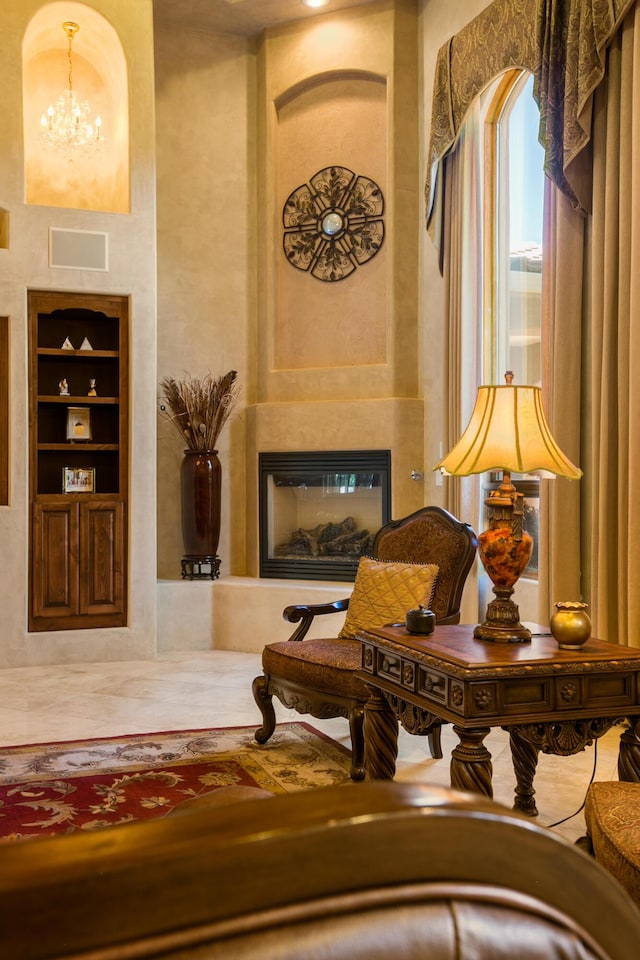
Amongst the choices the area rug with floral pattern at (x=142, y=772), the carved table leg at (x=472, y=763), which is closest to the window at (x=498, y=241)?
the area rug with floral pattern at (x=142, y=772)

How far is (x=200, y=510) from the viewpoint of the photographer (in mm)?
6328

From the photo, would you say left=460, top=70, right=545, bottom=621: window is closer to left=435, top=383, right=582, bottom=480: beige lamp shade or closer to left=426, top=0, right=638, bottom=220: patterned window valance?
left=426, top=0, right=638, bottom=220: patterned window valance

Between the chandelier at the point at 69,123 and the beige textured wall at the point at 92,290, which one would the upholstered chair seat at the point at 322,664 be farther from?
the chandelier at the point at 69,123

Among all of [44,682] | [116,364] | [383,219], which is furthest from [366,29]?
[44,682]

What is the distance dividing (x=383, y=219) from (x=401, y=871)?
6.28m

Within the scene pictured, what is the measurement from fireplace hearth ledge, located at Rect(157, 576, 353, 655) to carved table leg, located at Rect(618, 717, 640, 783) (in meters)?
3.61

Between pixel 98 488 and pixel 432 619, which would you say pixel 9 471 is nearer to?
pixel 98 488

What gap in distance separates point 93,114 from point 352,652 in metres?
4.76

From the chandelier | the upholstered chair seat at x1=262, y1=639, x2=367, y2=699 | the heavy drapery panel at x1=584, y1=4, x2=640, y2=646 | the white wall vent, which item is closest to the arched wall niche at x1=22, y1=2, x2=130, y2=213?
the chandelier

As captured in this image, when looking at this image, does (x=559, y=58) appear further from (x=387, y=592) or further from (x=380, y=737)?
(x=380, y=737)

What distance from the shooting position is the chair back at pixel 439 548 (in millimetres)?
3660

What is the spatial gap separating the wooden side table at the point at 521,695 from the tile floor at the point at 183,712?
50 centimetres

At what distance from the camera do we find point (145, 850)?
414 millimetres

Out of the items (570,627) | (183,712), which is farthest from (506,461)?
(183,712)
